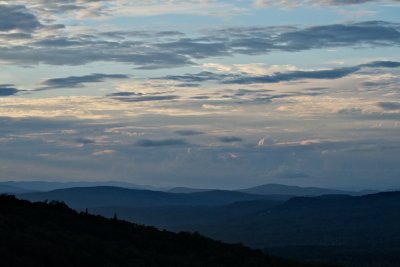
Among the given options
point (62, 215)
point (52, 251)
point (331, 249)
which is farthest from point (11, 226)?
point (331, 249)

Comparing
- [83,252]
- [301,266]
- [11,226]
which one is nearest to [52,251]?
[83,252]

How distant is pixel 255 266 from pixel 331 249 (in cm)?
10588

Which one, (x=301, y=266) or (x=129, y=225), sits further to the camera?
(x=129, y=225)

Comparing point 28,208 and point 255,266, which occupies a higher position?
point 28,208

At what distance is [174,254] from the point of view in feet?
147

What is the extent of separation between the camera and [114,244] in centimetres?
4288

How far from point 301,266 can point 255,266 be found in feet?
14.9

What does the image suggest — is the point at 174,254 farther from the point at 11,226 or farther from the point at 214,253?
the point at 11,226

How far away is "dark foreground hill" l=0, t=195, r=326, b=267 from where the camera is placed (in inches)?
1458

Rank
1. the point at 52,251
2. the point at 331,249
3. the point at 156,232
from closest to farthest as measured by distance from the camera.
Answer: the point at 52,251 < the point at 156,232 < the point at 331,249

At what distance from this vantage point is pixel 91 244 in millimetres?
41156

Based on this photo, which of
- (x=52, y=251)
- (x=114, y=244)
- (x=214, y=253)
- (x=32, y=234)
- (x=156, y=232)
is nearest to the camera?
(x=52, y=251)

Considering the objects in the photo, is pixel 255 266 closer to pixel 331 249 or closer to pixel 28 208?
pixel 28 208

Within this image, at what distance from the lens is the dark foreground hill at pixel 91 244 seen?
37.0m
